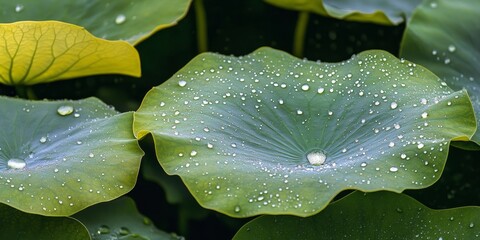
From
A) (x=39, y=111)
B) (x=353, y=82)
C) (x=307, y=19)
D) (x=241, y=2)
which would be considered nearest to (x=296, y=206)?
(x=353, y=82)

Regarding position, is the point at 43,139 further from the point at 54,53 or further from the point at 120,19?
the point at 120,19

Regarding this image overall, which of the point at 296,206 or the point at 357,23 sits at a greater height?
the point at 296,206

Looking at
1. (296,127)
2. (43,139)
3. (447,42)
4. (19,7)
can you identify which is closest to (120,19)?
(19,7)

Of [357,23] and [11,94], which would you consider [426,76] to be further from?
[11,94]

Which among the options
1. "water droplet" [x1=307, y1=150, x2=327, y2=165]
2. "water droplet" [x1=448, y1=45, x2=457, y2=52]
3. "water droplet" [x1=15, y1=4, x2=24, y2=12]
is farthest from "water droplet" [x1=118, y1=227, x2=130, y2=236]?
"water droplet" [x1=448, y1=45, x2=457, y2=52]

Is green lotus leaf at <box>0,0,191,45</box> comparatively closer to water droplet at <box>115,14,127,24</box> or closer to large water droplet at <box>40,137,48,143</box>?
water droplet at <box>115,14,127,24</box>

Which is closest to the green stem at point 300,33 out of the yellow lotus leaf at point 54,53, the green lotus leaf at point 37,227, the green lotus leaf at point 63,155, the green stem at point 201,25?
the green stem at point 201,25

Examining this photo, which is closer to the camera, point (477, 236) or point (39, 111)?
point (477, 236)
